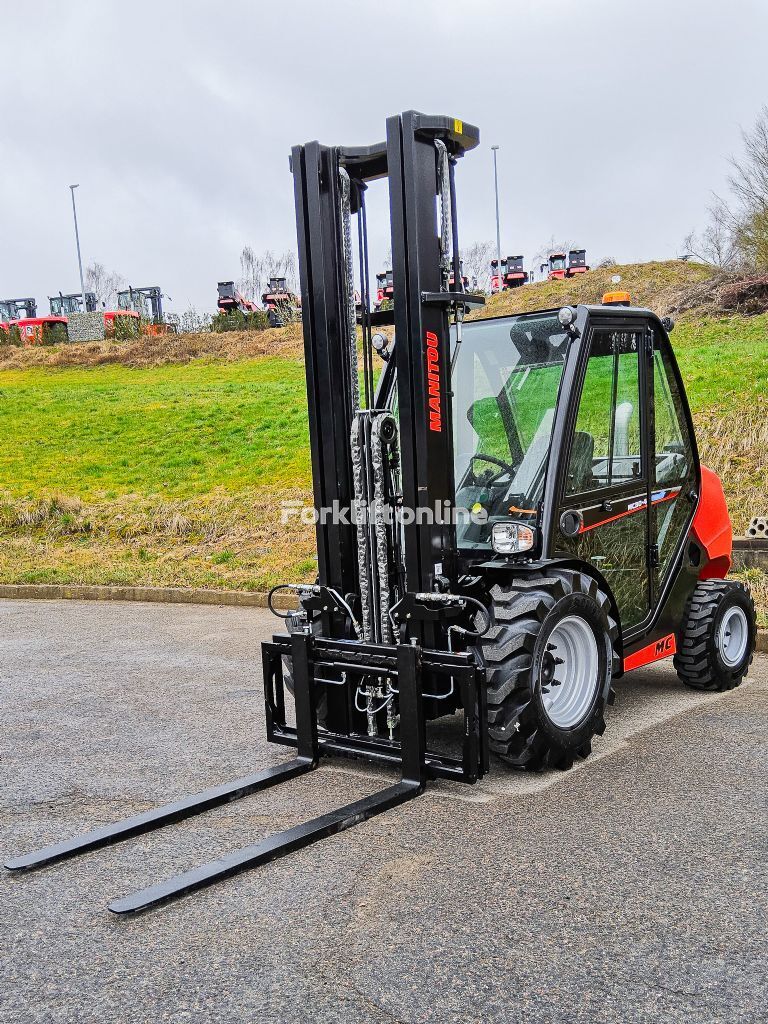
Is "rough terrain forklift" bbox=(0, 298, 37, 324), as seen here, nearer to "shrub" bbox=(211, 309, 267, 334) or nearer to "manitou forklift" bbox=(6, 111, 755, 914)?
"shrub" bbox=(211, 309, 267, 334)

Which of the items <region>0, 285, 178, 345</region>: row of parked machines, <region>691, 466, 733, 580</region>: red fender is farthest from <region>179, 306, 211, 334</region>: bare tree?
<region>691, 466, 733, 580</region>: red fender

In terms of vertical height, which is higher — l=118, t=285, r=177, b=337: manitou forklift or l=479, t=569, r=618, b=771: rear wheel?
l=118, t=285, r=177, b=337: manitou forklift

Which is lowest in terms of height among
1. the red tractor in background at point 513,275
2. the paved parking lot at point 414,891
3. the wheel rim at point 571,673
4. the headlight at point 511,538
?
the paved parking lot at point 414,891

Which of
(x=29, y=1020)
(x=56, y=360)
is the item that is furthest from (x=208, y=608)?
(x=56, y=360)

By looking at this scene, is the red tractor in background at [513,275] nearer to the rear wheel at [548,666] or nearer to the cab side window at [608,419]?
the cab side window at [608,419]

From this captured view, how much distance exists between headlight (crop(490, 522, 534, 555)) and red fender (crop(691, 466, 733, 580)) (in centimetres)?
197

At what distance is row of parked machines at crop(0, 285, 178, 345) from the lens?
40.4 m

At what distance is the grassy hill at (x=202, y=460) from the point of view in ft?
39.1

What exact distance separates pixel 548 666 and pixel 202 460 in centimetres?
1359

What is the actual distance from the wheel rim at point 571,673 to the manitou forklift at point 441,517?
1 cm

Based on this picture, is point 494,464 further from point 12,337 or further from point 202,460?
point 12,337

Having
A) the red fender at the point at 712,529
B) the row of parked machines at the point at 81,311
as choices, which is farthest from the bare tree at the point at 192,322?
the red fender at the point at 712,529

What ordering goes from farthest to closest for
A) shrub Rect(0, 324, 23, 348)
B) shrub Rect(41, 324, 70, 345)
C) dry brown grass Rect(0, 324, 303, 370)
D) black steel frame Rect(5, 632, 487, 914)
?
shrub Rect(0, 324, 23, 348)
shrub Rect(41, 324, 70, 345)
dry brown grass Rect(0, 324, 303, 370)
black steel frame Rect(5, 632, 487, 914)

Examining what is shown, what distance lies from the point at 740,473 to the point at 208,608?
6.20 meters
